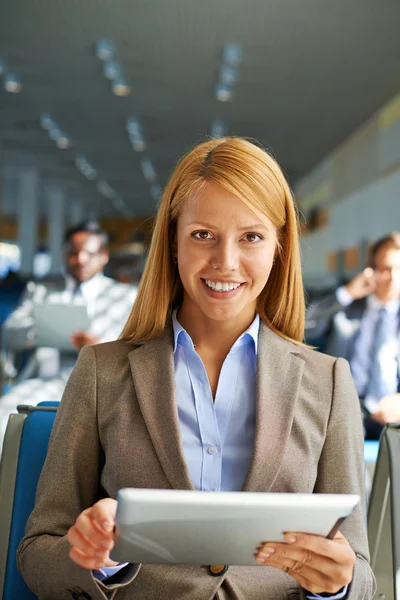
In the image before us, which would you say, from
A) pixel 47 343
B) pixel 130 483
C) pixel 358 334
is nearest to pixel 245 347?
pixel 130 483

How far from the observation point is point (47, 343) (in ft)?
12.7

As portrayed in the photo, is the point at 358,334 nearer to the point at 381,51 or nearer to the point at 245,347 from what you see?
the point at 245,347

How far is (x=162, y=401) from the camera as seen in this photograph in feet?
4.50

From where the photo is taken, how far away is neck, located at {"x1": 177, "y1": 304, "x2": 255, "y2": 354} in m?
1.49

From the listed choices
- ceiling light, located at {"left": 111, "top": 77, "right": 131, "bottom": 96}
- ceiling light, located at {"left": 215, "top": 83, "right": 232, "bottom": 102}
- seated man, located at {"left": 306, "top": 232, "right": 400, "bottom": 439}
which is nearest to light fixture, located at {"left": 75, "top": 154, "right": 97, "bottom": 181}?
ceiling light, located at {"left": 111, "top": 77, "right": 131, "bottom": 96}

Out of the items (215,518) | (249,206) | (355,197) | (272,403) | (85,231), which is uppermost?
(355,197)

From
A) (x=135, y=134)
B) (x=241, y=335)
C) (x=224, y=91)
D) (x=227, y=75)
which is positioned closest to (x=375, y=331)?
(x=241, y=335)

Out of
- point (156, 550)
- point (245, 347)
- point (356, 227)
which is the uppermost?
point (356, 227)

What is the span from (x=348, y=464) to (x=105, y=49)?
7529 mm

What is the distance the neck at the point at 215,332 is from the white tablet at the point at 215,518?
483 mm

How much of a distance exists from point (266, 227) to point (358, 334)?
2881mm

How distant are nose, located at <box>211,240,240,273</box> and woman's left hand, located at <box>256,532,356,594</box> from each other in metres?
0.50

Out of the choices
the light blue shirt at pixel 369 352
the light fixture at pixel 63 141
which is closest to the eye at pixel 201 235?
the light blue shirt at pixel 369 352

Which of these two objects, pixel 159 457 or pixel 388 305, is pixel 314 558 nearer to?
pixel 159 457
